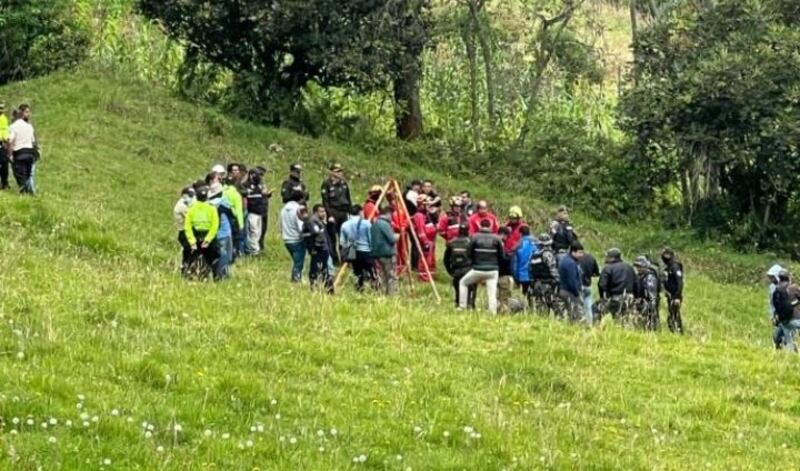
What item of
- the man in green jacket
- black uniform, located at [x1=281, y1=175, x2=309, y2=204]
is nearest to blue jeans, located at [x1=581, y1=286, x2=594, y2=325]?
the man in green jacket

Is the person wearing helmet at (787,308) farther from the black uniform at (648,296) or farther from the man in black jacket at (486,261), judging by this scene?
the man in black jacket at (486,261)

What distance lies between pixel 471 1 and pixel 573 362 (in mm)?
26635

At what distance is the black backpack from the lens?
18.4 metres

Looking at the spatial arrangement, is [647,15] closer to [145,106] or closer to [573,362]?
[145,106]

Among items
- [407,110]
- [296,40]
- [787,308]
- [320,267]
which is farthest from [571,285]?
[407,110]

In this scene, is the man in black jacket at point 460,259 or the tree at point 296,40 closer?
the man in black jacket at point 460,259

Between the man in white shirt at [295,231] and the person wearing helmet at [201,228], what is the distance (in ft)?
8.01

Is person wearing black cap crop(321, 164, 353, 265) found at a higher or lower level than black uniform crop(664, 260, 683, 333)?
higher

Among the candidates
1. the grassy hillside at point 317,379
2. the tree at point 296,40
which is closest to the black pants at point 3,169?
the grassy hillside at point 317,379

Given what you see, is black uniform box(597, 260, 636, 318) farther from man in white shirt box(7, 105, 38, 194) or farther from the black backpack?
man in white shirt box(7, 105, 38, 194)

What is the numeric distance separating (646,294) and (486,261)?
2.84 m

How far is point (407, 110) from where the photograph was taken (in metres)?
40.6

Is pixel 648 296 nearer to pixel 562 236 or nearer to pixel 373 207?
pixel 562 236

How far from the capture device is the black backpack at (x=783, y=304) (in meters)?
18.4
